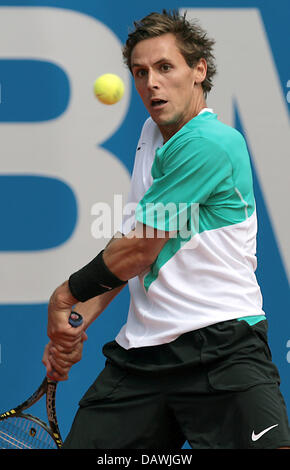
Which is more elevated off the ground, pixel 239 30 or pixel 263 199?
pixel 239 30

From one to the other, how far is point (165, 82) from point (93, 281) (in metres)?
0.70

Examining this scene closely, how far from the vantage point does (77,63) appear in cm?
366

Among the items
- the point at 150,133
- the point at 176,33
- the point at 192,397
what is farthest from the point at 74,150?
the point at 192,397

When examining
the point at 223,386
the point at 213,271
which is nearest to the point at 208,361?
the point at 223,386

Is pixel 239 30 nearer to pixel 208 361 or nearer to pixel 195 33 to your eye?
pixel 195 33

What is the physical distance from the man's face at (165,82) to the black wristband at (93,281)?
0.52 metres

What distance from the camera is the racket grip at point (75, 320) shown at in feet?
7.91

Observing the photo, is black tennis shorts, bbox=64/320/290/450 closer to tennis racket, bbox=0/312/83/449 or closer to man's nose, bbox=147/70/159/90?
tennis racket, bbox=0/312/83/449

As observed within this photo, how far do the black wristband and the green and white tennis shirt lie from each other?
0.44 feet

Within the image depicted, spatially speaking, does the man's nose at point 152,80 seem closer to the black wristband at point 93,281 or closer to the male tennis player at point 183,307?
the male tennis player at point 183,307

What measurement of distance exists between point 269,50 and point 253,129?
1.25 feet

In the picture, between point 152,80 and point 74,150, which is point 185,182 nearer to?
point 152,80

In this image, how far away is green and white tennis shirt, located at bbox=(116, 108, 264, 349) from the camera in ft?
7.25

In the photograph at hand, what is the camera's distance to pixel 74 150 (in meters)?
3.65
